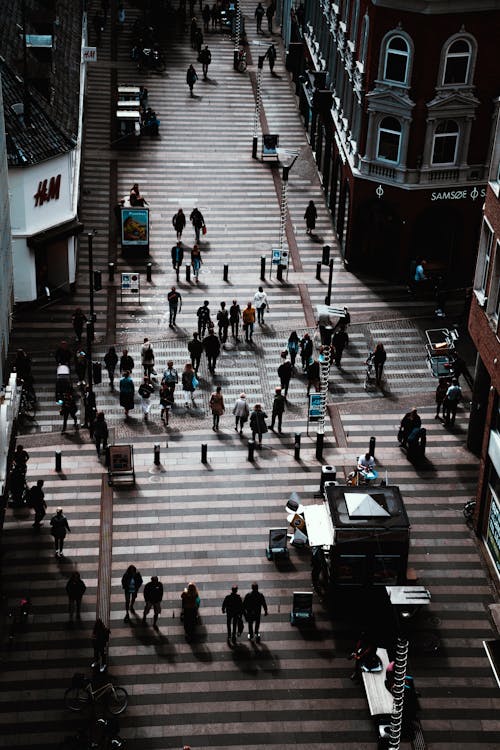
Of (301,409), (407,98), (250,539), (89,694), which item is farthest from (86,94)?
(89,694)

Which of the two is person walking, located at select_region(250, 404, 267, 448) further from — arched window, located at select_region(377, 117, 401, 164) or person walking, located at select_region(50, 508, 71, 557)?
arched window, located at select_region(377, 117, 401, 164)

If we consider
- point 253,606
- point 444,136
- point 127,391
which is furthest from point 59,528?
point 444,136

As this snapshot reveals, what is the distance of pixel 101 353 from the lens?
51125 millimetres

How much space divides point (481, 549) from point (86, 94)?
3896 cm

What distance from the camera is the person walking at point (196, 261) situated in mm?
55938

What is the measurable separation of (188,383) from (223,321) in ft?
15.4

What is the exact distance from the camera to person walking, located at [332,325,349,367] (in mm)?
50094

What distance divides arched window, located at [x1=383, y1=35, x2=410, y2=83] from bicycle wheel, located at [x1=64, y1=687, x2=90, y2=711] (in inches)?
1159

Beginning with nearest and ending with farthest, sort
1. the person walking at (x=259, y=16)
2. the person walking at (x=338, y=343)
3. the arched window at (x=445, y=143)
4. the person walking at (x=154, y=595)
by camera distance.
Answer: the person walking at (x=154, y=595), the person walking at (x=338, y=343), the arched window at (x=445, y=143), the person walking at (x=259, y=16)

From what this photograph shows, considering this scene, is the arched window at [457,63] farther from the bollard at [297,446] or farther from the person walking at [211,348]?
the bollard at [297,446]

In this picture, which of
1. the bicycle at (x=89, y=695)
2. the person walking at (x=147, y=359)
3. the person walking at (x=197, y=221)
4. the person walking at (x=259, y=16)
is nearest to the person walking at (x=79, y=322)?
the person walking at (x=147, y=359)

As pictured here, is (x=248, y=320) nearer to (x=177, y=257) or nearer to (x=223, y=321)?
(x=223, y=321)

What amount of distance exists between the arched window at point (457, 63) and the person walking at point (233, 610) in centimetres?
2544

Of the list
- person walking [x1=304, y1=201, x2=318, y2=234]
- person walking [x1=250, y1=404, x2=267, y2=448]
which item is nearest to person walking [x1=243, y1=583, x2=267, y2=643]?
person walking [x1=250, y1=404, x2=267, y2=448]
